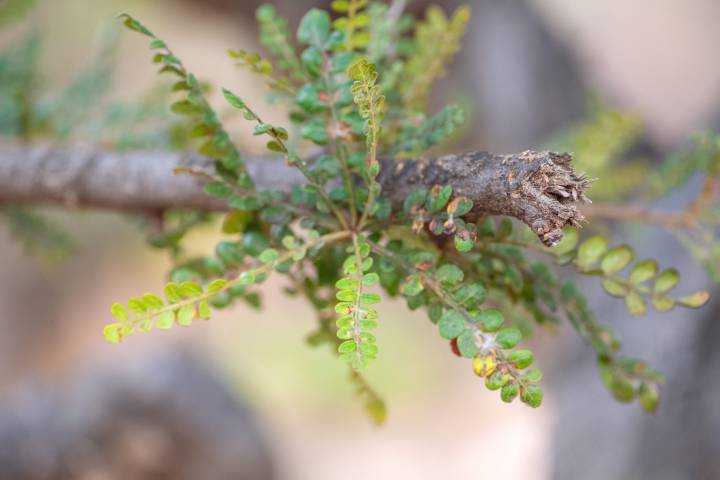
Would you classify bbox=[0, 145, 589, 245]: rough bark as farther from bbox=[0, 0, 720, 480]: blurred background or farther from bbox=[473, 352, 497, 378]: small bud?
bbox=[0, 0, 720, 480]: blurred background

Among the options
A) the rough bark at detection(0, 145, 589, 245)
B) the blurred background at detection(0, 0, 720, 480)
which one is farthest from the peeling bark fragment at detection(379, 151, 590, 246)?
the blurred background at detection(0, 0, 720, 480)

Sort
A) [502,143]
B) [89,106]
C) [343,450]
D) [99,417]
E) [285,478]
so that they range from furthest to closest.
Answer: [343,450], [285,478], [502,143], [99,417], [89,106]

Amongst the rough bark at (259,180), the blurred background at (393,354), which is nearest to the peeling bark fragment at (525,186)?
the rough bark at (259,180)

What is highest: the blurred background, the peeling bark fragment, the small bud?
the blurred background

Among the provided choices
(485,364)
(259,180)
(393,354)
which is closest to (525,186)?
(485,364)

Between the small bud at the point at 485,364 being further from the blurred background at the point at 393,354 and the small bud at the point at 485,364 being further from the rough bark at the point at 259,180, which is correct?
the blurred background at the point at 393,354

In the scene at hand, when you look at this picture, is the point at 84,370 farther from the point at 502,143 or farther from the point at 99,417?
the point at 502,143

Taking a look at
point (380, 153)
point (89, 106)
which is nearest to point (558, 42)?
point (89, 106)
